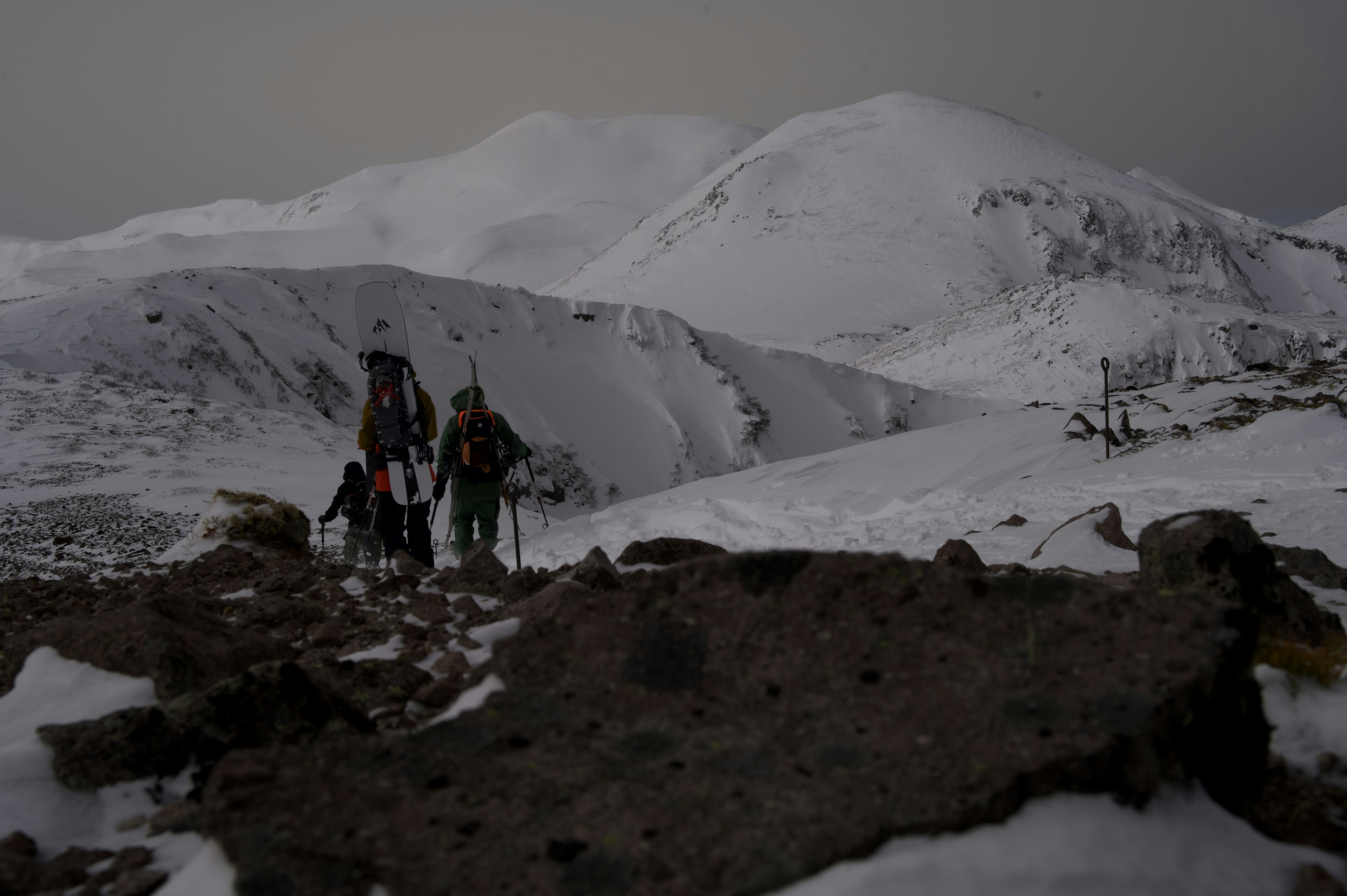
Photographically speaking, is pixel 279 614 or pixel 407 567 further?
pixel 407 567

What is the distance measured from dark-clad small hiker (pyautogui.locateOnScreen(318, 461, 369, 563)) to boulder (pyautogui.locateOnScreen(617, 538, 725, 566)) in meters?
4.12

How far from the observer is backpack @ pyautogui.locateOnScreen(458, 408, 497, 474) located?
7.22 metres

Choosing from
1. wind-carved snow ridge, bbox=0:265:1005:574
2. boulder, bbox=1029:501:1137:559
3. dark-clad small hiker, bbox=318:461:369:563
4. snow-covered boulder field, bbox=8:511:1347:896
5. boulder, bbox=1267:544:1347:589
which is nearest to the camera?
snow-covered boulder field, bbox=8:511:1347:896

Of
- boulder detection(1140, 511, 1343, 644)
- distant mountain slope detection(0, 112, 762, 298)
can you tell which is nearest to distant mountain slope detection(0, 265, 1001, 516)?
boulder detection(1140, 511, 1343, 644)

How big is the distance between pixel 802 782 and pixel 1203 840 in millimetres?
767

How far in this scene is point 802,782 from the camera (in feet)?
5.26

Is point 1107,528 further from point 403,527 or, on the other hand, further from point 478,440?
point 403,527

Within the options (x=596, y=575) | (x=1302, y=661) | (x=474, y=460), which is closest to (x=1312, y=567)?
(x=1302, y=661)

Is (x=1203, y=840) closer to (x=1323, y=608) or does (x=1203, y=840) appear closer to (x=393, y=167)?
(x=1323, y=608)

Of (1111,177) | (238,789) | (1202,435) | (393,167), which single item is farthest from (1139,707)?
(393,167)

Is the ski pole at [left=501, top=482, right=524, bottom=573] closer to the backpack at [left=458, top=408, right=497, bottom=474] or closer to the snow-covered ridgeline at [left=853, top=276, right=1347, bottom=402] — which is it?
the backpack at [left=458, top=408, right=497, bottom=474]

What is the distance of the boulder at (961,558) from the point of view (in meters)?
4.48

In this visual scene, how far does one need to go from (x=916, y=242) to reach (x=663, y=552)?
56246mm

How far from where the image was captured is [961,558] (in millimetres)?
4527
